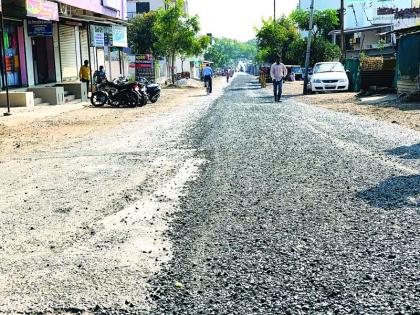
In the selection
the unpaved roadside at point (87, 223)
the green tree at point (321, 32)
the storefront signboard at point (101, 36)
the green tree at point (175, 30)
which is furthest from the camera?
the green tree at point (321, 32)

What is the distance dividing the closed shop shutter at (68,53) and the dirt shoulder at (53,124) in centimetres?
777

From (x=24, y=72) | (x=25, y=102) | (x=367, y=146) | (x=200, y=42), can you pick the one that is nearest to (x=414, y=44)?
(x=367, y=146)

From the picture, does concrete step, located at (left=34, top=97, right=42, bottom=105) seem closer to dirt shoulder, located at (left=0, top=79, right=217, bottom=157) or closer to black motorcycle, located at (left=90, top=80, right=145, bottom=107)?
A: dirt shoulder, located at (left=0, top=79, right=217, bottom=157)

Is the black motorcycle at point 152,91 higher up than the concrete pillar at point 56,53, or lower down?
lower down

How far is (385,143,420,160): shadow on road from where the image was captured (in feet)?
25.2

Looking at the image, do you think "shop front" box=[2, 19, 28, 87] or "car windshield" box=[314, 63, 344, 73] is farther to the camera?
"car windshield" box=[314, 63, 344, 73]

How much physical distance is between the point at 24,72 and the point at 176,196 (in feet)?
59.9

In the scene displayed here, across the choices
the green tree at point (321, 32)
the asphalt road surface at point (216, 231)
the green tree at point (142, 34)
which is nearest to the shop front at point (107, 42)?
the green tree at point (142, 34)

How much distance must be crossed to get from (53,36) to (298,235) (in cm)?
2344

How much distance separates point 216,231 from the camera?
457 cm

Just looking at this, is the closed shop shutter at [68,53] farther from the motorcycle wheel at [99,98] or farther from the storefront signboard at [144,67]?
the motorcycle wheel at [99,98]

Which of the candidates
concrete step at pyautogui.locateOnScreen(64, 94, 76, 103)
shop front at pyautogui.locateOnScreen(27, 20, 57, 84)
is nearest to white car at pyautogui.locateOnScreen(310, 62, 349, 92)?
concrete step at pyautogui.locateOnScreen(64, 94, 76, 103)

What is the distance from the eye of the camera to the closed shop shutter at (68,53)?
26.9 metres

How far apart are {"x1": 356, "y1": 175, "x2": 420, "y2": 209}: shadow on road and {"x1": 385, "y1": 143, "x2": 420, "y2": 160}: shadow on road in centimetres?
152
